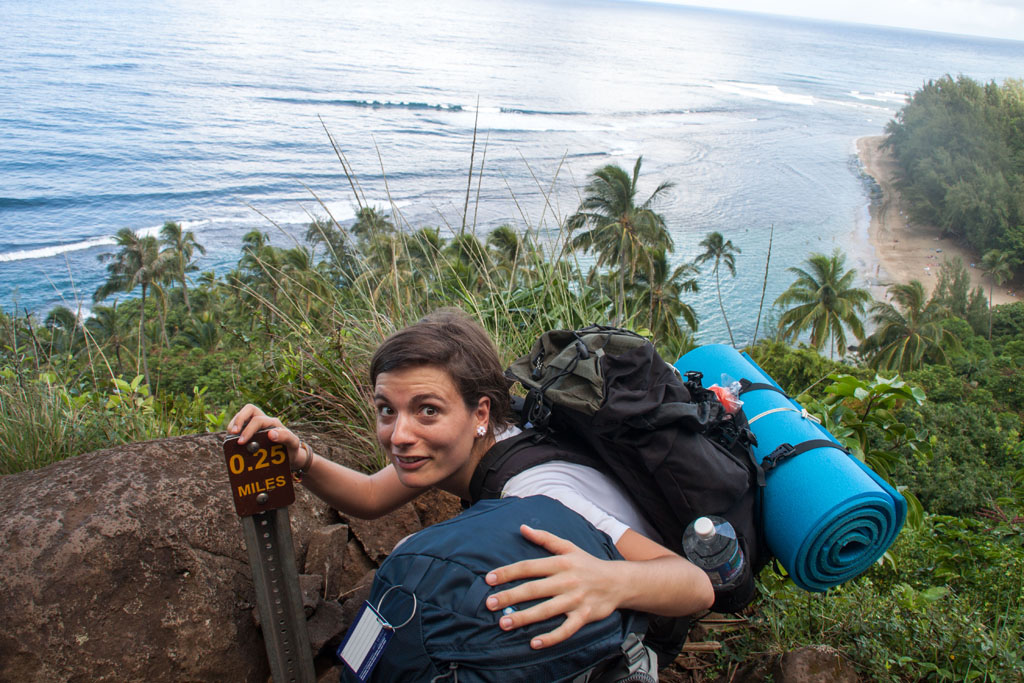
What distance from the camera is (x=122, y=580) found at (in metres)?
1.90

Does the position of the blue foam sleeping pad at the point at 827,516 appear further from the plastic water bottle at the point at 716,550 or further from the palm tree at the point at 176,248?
the palm tree at the point at 176,248

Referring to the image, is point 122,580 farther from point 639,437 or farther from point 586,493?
point 639,437

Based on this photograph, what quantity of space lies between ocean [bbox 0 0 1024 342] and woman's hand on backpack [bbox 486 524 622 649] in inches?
246

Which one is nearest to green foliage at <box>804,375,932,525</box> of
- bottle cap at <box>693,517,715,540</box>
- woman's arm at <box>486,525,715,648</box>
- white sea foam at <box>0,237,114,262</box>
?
bottle cap at <box>693,517,715,540</box>

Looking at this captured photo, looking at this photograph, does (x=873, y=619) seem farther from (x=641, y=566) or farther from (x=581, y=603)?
(x=581, y=603)

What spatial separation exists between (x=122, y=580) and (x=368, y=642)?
1075 mm

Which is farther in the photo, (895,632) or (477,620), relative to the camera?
(895,632)

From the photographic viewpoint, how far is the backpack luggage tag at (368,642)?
3.97ft

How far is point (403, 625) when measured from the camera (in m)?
1.20

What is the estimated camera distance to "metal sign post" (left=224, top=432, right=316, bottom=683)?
Answer: 4.96ft

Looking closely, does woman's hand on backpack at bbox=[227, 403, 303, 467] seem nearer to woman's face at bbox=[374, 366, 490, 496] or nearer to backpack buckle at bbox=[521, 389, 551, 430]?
woman's face at bbox=[374, 366, 490, 496]

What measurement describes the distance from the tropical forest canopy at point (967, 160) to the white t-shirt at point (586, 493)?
56.9 meters

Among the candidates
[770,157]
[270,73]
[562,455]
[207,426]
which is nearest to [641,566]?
[562,455]

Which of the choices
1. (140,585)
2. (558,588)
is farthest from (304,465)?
(558,588)
